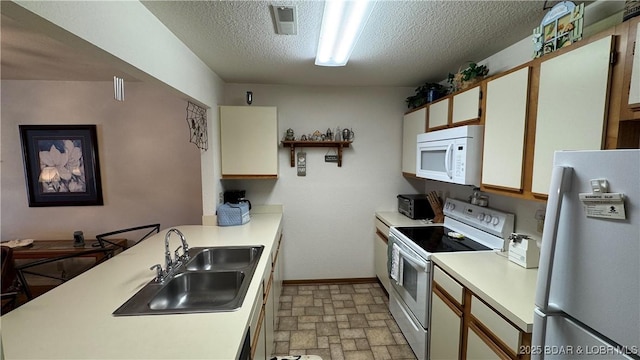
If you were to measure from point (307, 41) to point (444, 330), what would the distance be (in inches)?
85.5

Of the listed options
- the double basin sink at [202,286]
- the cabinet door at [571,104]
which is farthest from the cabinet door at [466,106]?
the double basin sink at [202,286]

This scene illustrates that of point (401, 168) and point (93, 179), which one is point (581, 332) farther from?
point (93, 179)

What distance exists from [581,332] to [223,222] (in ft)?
8.26

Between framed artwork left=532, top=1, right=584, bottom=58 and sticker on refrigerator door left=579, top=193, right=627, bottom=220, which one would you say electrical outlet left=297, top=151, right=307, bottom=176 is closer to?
framed artwork left=532, top=1, right=584, bottom=58

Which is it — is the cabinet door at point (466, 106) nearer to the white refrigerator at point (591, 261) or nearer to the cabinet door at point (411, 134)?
the cabinet door at point (411, 134)

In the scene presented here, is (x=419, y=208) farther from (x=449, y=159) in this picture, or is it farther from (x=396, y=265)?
(x=449, y=159)

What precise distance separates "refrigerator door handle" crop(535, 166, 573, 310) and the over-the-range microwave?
994 mm

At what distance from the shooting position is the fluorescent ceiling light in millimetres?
1364

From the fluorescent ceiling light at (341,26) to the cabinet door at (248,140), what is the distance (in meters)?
0.95

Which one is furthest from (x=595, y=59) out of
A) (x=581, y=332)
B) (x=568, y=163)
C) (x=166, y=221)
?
(x=166, y=221)

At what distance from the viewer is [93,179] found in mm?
3199

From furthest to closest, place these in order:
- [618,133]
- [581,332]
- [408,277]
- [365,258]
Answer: [365,258], [408,277], [618,133], [581,332]

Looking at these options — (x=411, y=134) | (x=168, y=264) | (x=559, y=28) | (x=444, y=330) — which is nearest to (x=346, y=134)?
(x=411, y=134)

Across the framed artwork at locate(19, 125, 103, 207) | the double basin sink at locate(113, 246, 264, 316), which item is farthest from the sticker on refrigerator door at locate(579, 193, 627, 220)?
the framed artwork at locate(19, 125, 103, 207)
